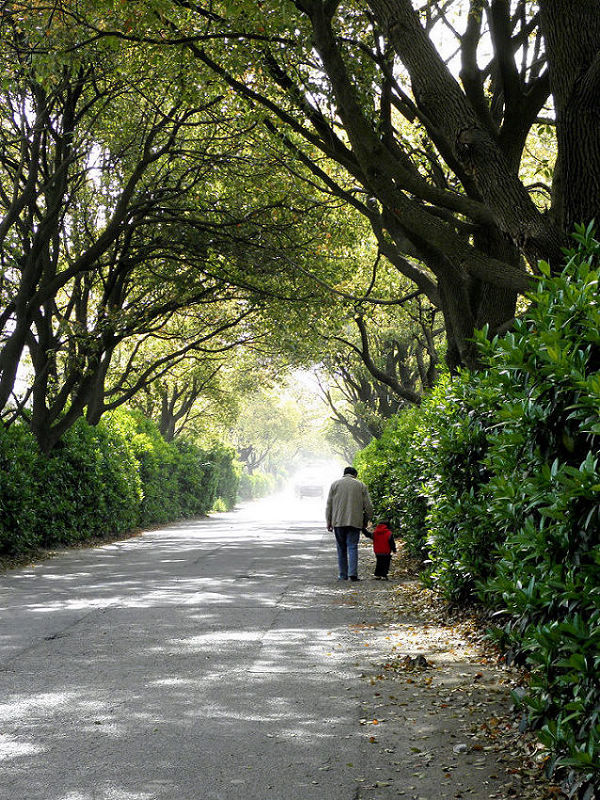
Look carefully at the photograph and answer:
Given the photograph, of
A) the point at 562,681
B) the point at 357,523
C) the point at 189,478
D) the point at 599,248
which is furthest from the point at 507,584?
the point at 189,478

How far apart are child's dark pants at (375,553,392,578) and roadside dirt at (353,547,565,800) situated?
4.07m

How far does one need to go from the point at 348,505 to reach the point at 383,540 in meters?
0.86

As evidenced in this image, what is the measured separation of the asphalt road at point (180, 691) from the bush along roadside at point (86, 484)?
297 centimetres

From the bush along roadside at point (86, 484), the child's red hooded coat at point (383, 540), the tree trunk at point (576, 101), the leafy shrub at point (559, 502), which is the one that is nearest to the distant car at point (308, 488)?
the bush along roadside at point (86, 484)

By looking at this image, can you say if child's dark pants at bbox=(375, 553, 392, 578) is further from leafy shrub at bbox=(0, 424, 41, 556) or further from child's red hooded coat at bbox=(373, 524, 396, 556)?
leafy shrub at bbox=(0, 424, 41, 556)

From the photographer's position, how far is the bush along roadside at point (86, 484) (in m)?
14.6

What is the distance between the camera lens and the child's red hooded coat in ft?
42.3

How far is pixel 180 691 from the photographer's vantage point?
18.9 ft

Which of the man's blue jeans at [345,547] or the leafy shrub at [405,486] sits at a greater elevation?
the leafy shrub at [405,486]

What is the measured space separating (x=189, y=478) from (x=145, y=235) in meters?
17.7

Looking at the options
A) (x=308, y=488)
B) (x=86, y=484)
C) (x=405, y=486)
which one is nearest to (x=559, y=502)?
(x=405, y=486)

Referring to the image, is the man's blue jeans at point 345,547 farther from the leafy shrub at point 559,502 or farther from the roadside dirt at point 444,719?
the leafy shrub at point 559,502

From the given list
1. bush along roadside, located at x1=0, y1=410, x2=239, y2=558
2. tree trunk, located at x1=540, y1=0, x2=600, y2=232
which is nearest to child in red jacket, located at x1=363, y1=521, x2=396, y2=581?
bush along roadside, located at x1=0, y1=410, x2=239, y2=558

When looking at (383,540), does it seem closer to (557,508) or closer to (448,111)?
(448,111)
